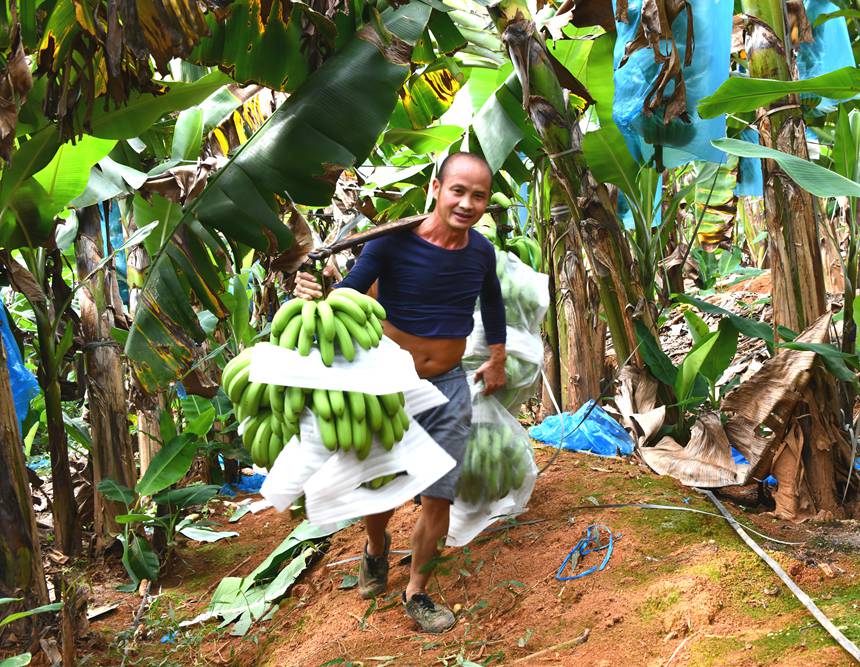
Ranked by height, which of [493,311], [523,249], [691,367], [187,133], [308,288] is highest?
[187,133]

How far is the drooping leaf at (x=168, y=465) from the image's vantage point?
3924 mm

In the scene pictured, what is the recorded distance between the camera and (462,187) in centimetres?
277

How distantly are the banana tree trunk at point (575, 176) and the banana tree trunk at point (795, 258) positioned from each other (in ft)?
2.25

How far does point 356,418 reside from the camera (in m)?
2.30

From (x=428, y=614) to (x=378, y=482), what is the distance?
74 centimetres

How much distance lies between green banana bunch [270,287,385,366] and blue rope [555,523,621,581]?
1284 mm

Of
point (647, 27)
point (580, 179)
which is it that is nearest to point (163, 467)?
point (580, 179)

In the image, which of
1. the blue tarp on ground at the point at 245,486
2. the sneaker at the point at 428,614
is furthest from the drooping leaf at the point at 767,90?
the blue tarp on ground at the point at 245,486

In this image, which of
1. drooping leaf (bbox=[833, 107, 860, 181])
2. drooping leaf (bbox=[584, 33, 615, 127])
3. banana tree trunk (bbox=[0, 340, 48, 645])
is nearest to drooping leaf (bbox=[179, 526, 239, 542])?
banana tree trunk (bbox=[0, 340, 48, 645])

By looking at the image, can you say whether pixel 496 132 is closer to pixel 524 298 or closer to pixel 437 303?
pixel 524 298

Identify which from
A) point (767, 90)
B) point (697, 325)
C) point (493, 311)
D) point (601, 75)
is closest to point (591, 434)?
point (697, 325)

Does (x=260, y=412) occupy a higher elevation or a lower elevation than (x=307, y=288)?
lower

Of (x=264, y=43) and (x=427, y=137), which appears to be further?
(x=427, y=137)

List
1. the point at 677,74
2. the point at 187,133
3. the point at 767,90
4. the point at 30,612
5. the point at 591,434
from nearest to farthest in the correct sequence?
the point at 30,612 → the point at 767,90 → the point at 677,74 → the point at 187,133 → the point at 591,434
